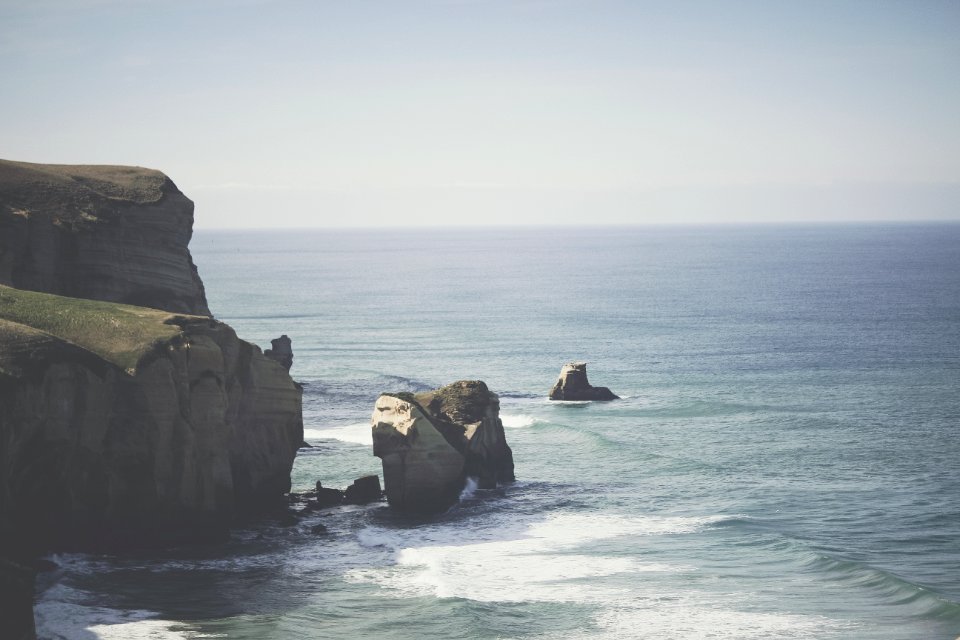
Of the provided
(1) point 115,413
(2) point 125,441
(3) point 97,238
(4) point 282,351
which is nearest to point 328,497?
(2) point 125,441

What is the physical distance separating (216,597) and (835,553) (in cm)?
2644

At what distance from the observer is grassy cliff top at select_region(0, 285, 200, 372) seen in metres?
48.7

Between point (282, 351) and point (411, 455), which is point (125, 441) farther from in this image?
point (282, 351)

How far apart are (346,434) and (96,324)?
2755cm

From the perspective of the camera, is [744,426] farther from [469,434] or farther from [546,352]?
[546,352]

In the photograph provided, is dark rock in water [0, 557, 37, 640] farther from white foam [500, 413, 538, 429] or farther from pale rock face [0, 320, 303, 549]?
white foam [500, 413, 538, 429]

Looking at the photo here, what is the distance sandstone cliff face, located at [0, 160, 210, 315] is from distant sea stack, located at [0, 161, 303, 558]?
0.42 feet

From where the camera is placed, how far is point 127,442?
155 feet

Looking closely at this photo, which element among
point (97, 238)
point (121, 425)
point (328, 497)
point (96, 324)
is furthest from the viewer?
point (97, 238)

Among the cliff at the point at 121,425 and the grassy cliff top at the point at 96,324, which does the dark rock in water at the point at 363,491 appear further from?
the grassy cliff top at the point at 96,324

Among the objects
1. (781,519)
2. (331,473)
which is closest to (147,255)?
(331,473)

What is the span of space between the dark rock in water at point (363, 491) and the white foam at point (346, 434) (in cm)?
1422

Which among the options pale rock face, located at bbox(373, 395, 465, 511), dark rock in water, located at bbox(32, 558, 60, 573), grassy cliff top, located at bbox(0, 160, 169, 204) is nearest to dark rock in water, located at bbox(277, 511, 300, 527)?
pale rock face, located at bbox(373, 395, 465, 511)

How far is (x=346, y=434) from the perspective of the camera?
75.6m
